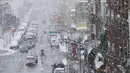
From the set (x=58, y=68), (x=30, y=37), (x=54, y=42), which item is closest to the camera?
(x=58, y=68)

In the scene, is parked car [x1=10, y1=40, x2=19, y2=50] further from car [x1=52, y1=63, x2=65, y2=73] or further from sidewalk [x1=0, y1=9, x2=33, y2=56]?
car [x1=52, y1=63, x2=65, y2=73]

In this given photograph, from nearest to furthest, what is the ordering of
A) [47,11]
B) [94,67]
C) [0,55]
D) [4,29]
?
[94,67], [0,55], [4,29], [47,11]

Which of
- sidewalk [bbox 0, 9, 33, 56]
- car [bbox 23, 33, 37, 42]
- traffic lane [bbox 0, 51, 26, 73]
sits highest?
car [bbox 23, 33, 37, 42]

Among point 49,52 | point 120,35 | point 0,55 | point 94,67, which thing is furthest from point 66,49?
point 120,35

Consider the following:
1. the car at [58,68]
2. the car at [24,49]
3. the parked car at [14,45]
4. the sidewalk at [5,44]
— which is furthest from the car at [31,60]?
the parked car at [14,45]

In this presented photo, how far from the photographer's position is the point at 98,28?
78.2 metres

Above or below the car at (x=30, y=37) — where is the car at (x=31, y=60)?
below

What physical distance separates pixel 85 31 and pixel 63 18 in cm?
3953

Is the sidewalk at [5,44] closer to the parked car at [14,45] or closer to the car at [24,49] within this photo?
the parked car at [14,45]

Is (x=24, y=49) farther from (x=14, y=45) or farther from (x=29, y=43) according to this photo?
(x=29, y=43)

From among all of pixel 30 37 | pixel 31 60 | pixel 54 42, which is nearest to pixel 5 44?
pixel 30 37

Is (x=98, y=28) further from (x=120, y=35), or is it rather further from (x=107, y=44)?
(x=120, y=35)

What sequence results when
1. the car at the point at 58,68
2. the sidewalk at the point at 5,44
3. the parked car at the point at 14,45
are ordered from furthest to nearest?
the parked car at the point at 14,45 → the sidewalk at the point at 5,44 → the car at the point at 58,68

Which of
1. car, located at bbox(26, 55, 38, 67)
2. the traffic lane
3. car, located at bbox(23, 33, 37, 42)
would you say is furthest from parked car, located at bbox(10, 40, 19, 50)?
car, located at bbox(26, 55, 38, 67)
